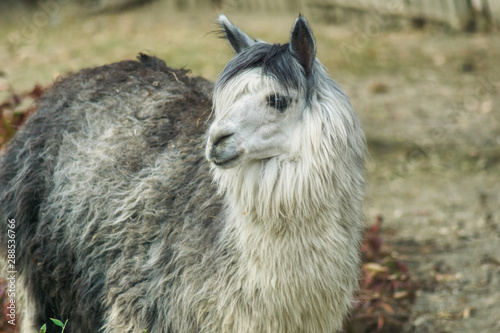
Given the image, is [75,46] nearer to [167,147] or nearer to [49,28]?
[49,28]

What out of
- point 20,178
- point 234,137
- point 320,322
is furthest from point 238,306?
point 20,178

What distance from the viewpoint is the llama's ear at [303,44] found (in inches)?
114

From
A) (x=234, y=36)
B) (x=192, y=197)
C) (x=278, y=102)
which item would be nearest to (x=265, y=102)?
(x=278, y=102)

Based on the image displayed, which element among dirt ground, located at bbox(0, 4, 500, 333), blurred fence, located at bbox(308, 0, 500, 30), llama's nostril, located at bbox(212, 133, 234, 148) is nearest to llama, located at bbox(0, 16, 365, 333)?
llama's nostril, located at bbox(212, 133, 234, 148)

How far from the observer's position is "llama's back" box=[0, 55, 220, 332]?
11.1 ft

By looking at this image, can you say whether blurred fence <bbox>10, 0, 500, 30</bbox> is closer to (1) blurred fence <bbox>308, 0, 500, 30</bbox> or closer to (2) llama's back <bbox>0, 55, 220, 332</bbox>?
(1) blurred fence <bbox>308, 0, 500, 30</bbox>

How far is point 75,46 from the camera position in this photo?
1039cm

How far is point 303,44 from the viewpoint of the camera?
2961 millimetres

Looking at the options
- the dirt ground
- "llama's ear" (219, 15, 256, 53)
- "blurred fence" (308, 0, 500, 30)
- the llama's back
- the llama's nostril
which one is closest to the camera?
the llama's nostril

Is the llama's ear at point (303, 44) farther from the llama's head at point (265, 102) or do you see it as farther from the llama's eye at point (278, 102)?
the llama's eye at point (278, 102)

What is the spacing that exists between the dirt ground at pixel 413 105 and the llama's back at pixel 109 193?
209 cm

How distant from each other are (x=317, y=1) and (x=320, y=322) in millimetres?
8144

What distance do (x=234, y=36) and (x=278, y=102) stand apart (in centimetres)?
53

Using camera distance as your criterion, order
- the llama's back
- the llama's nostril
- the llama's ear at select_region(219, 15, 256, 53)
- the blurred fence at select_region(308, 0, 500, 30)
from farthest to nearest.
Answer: the blurred fence at select_region(308, 0, 500, 30) < the llama's back < the llama's ear at select_region(219, 15, 256, 53) < the llama's nostril
